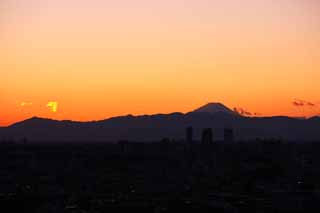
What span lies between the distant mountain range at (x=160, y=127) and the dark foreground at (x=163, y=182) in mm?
90893

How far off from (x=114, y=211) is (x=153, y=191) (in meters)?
11.2

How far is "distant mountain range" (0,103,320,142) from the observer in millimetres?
167750

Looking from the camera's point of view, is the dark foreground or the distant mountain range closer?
the dark foreground

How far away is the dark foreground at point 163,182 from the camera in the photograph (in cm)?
2938

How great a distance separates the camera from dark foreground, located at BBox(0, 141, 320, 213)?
29.4 metres

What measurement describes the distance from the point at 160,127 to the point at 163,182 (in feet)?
441

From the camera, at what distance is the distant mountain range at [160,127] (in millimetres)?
167750

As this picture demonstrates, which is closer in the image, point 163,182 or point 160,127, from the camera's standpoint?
point 163,182

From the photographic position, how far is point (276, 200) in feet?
108

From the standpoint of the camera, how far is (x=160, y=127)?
7018 inches

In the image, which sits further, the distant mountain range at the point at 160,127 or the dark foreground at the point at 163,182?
the distant mountain range at the point at 160,127

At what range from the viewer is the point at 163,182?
43969 mm

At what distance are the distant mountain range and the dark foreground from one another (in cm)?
9089

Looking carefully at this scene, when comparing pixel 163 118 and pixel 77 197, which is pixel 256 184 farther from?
pixel 163 118
